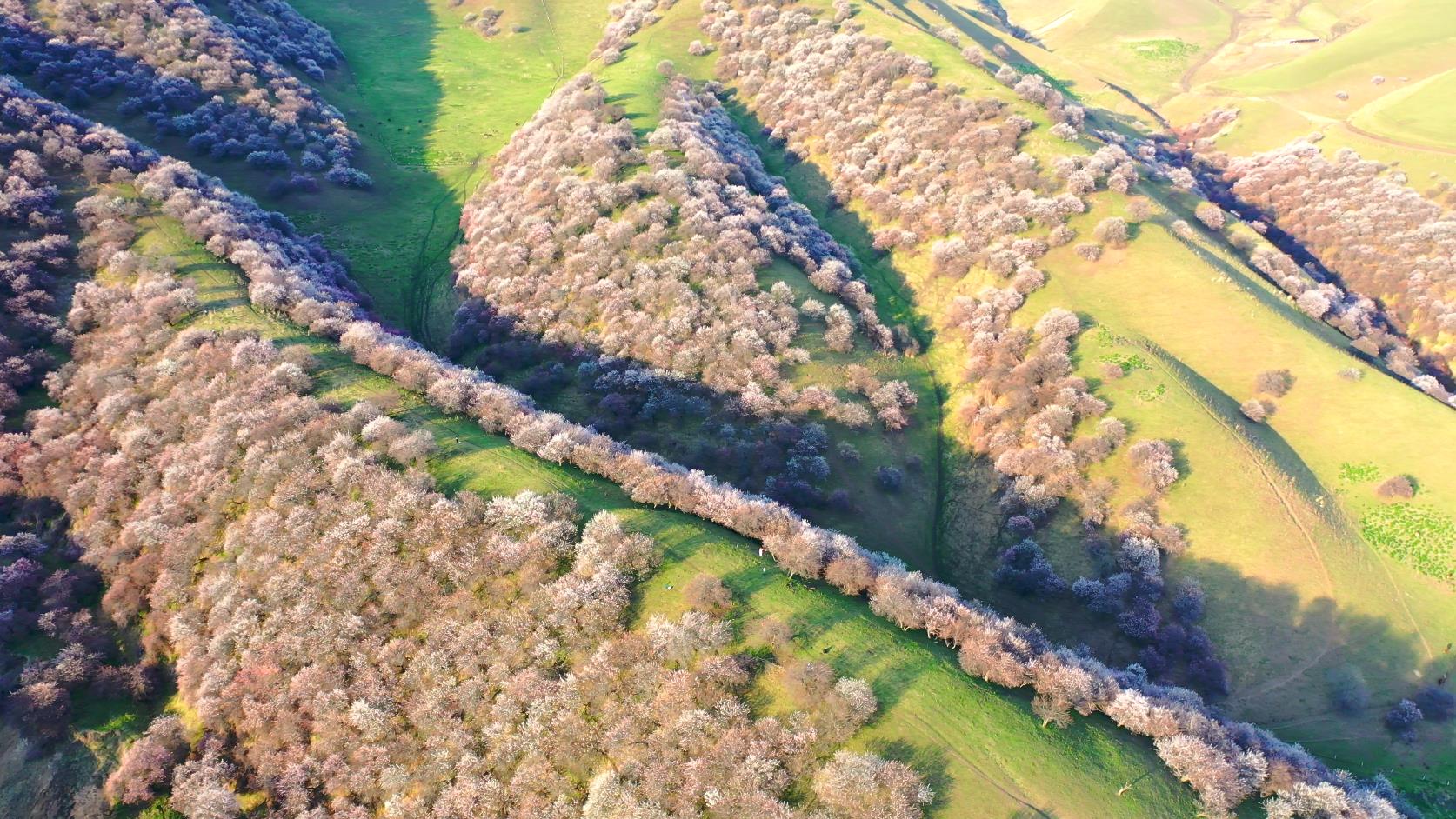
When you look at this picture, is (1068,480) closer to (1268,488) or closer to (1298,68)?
(1268,488)

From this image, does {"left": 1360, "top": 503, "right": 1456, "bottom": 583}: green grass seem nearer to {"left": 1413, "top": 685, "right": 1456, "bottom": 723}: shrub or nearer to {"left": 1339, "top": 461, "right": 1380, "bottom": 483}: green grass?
{"left": 1339, "top": 461, "right": 1380, "bottom": 483}: green grass

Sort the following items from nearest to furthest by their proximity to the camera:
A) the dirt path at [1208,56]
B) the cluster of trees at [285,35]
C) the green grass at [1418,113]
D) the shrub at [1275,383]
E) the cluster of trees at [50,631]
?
1. the cluster of trees at [50,631]
2. the shrub at [1275,383]
3. the cluster of trees at [285,35]
4. the green grass at [1418,113]
5. the dirt path at [1208,56]

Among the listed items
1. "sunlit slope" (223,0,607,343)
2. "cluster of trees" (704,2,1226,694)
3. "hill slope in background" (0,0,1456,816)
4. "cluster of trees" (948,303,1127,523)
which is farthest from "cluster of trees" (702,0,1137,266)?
"sunlit slope" (223,0,607,343)

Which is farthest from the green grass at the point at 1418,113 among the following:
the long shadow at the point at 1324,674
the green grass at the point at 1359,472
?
the long shadow at the point at 1324,674

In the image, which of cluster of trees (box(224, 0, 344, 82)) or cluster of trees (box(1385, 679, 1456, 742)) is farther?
cluster of trees (box(224, 0, 344, 82))

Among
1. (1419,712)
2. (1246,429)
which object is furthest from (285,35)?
(1419,712)

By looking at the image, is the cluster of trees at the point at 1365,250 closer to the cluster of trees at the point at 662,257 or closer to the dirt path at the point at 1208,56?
the cluster of trees at the point at 662,257
